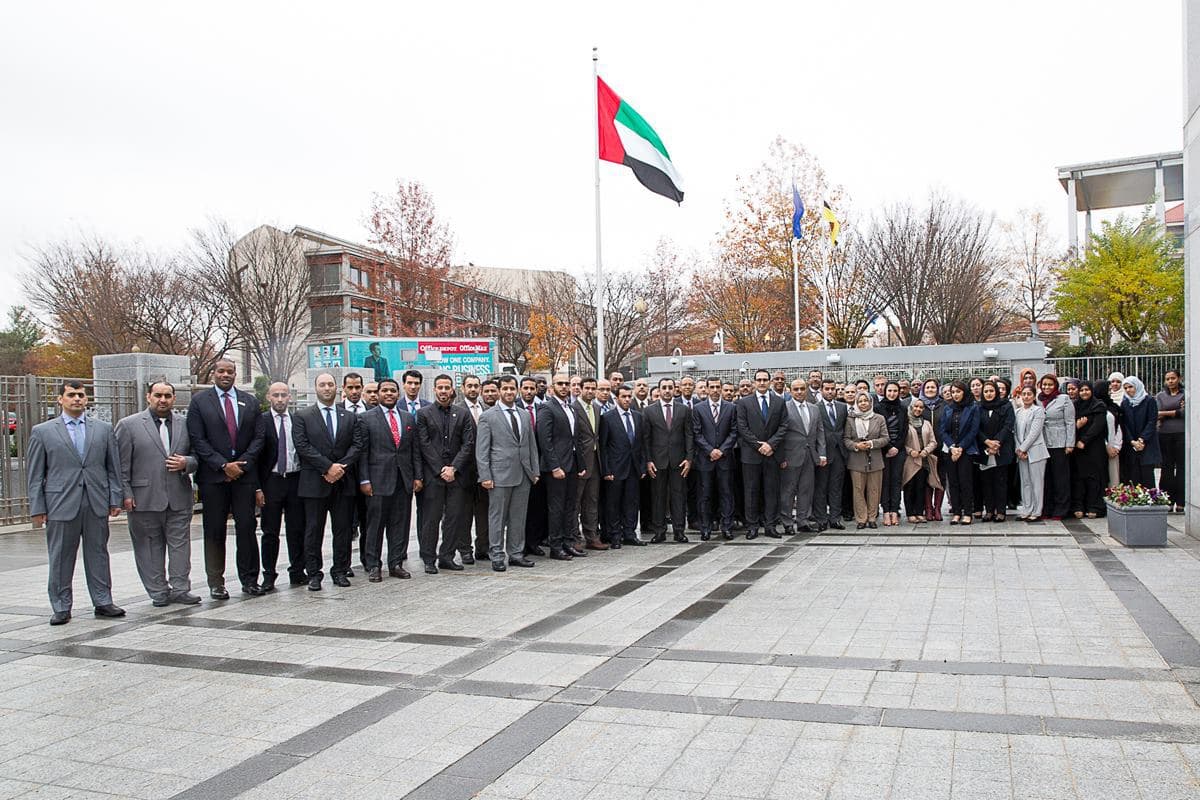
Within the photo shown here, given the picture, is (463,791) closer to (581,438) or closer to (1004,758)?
(1004,758)

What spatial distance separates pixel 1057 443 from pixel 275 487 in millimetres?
9849

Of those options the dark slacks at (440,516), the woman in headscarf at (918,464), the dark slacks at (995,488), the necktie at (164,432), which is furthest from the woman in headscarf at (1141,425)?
the necktie at (164,432)

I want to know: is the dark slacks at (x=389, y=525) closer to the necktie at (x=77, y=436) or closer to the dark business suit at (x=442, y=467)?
the dark business suit at (x=442, y=467)

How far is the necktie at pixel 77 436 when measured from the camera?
26.3 feet

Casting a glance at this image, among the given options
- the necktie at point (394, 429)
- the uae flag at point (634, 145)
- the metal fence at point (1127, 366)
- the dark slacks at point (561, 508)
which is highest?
the uae flag at point (634, 145)

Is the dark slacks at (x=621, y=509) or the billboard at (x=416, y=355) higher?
the billboard at (x=416, y=355)

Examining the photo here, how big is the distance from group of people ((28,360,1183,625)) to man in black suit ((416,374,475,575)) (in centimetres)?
2

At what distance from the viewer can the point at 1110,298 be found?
29312 mm

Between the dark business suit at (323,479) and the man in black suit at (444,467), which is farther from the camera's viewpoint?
the man in black suit at (444,467)

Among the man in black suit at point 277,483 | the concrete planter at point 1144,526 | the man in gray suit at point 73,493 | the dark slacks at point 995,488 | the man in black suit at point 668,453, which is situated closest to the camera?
the man in gray suit at point 73,493

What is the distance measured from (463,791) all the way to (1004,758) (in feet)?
8.02

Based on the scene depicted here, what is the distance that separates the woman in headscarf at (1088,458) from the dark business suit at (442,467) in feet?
27.1

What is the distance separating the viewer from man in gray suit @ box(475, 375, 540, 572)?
10117 millimetres

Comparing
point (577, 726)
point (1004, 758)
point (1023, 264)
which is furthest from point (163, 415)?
point (1023, 264)
